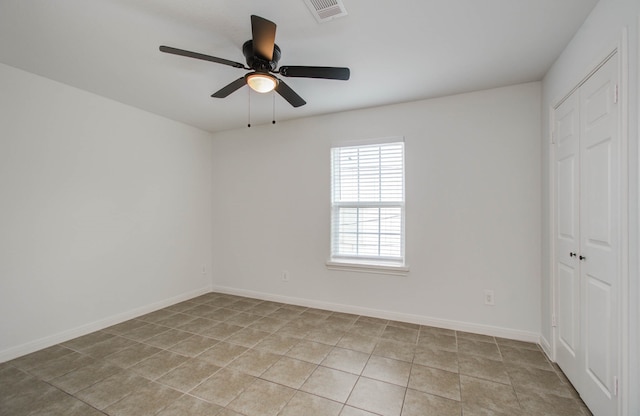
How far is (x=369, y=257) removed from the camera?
3354 mm

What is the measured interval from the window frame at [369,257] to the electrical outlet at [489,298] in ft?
2.62

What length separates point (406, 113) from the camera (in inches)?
123

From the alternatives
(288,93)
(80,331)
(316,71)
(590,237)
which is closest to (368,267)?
(590,237)

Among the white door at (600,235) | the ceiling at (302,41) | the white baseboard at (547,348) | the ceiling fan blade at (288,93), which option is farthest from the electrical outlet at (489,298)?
the ceiling fan blade at (288,93)

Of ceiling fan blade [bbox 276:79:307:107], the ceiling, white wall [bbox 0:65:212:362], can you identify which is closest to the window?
the ceiling

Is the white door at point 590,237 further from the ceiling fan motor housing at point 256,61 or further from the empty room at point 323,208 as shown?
the ceiling fan motor housing at point 256,61

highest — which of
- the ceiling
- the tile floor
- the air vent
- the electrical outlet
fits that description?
the ceiling

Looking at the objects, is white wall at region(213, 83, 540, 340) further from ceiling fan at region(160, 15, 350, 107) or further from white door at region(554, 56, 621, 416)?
ceiling fan at region(160, 15, 350, 107)

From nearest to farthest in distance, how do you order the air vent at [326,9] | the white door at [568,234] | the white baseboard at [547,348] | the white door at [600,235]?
the white door at [600,235], the air vent at [326,9], the white door at [568,234], the white baseboard at [547,348]

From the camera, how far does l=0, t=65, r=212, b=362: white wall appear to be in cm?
239

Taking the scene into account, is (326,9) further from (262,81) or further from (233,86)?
(233,86)

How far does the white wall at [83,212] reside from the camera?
2.39 metres

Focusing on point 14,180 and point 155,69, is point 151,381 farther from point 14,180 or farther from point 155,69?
point 155,69

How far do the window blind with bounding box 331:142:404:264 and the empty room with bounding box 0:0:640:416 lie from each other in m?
0.03
